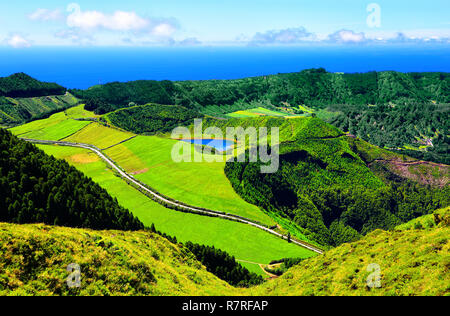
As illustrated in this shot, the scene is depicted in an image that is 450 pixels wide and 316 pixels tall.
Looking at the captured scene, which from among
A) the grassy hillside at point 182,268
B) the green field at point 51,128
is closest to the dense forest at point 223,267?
the grassy hillside at point 182,268

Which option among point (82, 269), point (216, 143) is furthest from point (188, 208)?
Answer: point (216, 143)

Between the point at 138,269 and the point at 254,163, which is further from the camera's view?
the point at 254,163

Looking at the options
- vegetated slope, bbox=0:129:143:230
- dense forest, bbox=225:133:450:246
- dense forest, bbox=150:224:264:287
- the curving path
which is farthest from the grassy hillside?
dense forest, bbox=225:133:450:246

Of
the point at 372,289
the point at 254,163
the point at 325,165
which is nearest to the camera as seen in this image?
the point at 372,289

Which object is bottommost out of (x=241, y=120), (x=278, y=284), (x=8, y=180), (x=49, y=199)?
(x=278, y=284)

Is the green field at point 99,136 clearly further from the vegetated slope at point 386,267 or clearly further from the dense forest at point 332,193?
the vegetated slope at point 386,267

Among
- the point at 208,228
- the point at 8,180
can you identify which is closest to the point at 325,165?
the point at 208,228

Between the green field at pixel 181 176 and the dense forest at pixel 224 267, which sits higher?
the green field at pixel 181 176

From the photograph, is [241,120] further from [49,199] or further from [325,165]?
[49,199]
